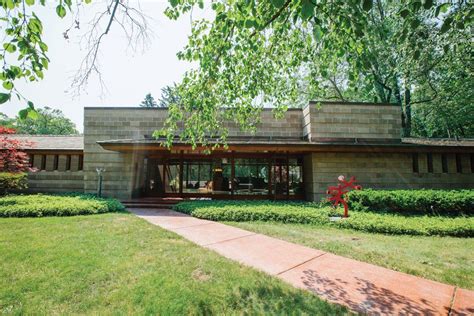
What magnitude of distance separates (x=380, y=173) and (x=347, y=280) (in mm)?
10480

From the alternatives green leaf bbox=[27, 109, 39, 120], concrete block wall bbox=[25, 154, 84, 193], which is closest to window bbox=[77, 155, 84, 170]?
concrete block wall bbox=[25, 154, 84, 193]

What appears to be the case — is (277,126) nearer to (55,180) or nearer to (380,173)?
(380,173)

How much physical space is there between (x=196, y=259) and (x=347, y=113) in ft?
38.4

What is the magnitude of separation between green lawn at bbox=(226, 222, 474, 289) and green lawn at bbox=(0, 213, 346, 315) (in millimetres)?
2149

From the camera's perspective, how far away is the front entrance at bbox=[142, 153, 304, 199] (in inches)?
533

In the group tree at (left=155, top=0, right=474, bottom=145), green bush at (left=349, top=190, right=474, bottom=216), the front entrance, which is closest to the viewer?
tree at (left=155, top=0, right=474, bottom=145)

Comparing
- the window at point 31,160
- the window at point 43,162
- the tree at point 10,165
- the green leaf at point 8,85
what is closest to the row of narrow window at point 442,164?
the green leaf at point 8,85

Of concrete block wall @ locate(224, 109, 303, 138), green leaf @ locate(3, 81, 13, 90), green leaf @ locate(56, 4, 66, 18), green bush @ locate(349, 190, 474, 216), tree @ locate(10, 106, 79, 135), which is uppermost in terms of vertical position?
tree @ locate(10, 106, 79, 135)

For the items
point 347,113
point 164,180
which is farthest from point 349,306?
point 164,180

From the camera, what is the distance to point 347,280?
3.50 meters

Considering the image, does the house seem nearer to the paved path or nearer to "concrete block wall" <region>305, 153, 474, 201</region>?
"concrete block wall" <region>305, 153, 474, 201</region>

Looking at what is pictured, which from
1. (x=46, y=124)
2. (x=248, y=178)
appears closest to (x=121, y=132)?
(x=248, y=178)

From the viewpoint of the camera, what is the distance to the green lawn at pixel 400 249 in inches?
155

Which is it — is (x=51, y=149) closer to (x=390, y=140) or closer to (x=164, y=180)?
(x=164, y=180)
